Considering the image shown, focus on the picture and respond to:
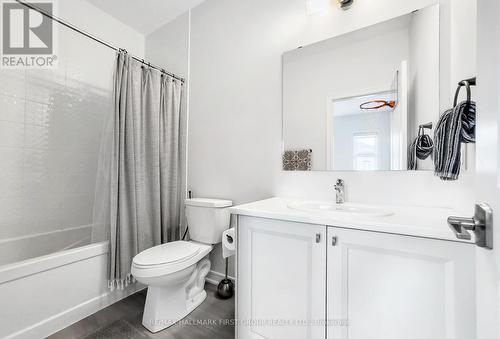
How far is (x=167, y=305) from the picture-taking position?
57.7 inches

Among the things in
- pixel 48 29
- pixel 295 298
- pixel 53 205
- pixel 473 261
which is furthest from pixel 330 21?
pixel 53 205

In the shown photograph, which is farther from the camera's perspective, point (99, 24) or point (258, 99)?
point (99, 24)

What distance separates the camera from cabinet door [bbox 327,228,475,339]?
77cm

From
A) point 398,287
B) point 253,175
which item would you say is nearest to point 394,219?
point 398,287

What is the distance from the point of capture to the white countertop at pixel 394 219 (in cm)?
81

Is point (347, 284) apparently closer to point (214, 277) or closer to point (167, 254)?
point (167, 254)

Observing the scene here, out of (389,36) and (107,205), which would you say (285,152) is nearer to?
(389,36)

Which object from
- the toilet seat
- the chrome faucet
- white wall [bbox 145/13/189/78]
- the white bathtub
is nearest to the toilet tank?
the toilet seat

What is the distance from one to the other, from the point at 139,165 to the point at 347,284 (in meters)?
1.62

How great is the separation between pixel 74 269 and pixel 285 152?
5.49 feet

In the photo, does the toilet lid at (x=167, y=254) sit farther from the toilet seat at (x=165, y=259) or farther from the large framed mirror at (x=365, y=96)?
the large framed mirror at (x=365, y=96)

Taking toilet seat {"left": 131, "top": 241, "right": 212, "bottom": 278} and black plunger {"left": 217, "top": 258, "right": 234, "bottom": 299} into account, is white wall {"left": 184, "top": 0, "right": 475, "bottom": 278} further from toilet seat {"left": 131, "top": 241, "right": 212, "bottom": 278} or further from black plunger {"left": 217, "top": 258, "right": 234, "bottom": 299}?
black plunger {"left": 217, "top": 258, "right": 234, "bottom": 299}

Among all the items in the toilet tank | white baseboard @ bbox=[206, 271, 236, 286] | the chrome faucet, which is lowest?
white baseboard @ bbox=[206, 271, 236, 286]

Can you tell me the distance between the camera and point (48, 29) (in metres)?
1.92
